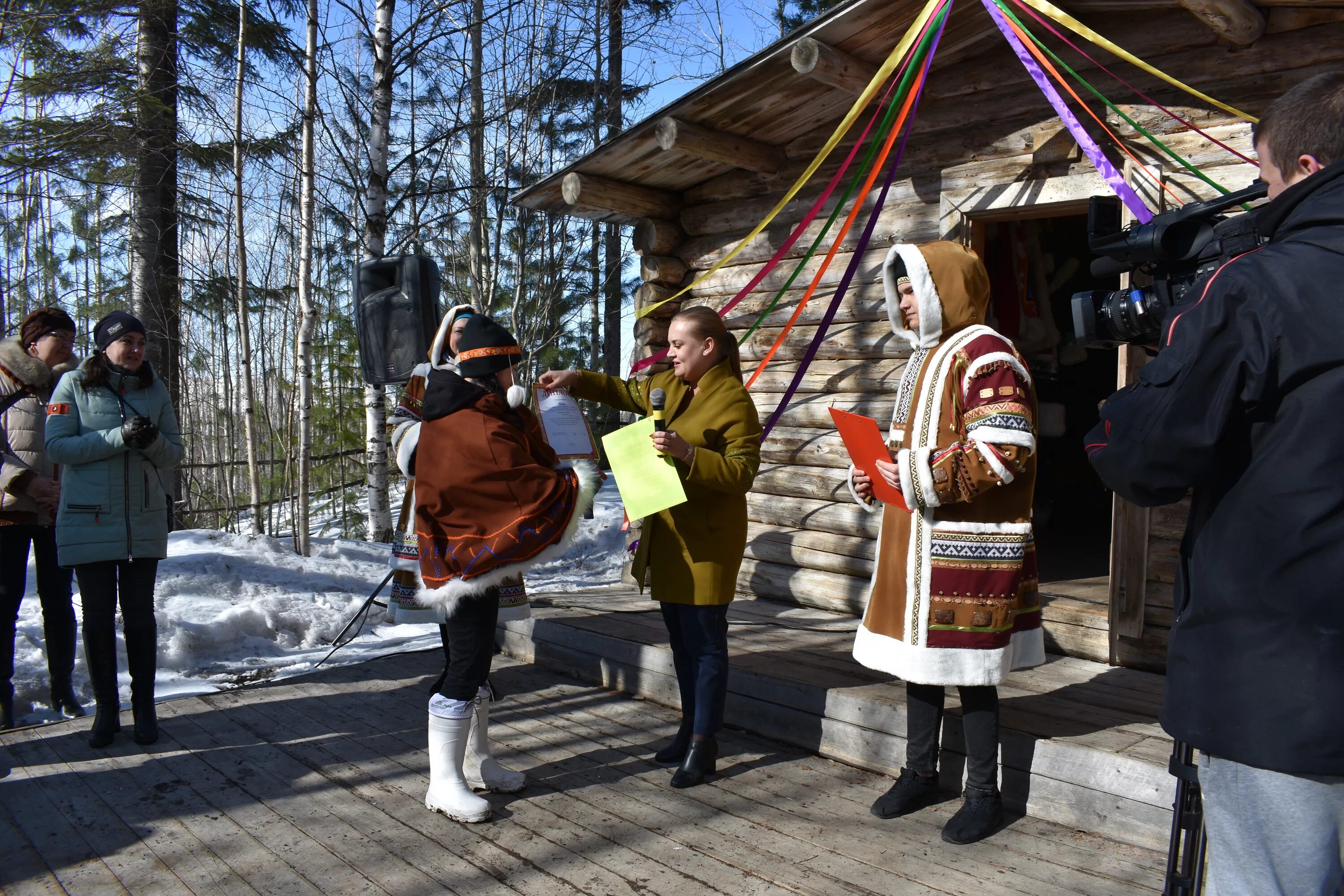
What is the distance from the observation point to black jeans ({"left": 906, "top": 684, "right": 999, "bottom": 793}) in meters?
2.96

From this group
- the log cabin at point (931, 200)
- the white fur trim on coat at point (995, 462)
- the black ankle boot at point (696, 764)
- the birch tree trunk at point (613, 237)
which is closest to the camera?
the white fur trim on coat at point (995, 462)

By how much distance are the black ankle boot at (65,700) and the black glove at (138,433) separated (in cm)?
139

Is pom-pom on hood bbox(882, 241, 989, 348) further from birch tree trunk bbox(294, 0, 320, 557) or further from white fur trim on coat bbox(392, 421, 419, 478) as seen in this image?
birch tree trunk bbox(294, 0, 320, 557)

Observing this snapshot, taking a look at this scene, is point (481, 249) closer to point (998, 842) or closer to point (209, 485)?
point (209, 485)

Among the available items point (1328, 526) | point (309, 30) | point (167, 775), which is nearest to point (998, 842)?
point (1328, 526)

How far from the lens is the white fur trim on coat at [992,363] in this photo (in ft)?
9.31

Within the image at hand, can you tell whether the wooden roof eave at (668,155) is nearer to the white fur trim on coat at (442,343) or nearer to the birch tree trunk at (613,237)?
the white fur trim on coat at (442,343)

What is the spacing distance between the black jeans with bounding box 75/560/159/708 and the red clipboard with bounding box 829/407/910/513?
3058 millimetres

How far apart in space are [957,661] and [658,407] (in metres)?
1.28

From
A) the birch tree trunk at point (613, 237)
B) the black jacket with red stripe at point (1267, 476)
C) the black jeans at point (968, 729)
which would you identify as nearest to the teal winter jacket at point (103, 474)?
the black jeans at point (968, 729)

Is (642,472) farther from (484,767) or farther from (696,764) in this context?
(484,767)

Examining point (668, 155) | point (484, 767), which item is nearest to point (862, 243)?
point (668, 155)

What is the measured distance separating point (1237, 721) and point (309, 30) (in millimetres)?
10124

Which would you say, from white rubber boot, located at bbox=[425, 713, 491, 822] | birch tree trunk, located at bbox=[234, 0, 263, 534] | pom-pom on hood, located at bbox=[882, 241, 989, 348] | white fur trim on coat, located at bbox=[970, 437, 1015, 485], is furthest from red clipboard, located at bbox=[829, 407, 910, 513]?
birch tree trunk, located at bbox=[234, 0, 263, 534]
